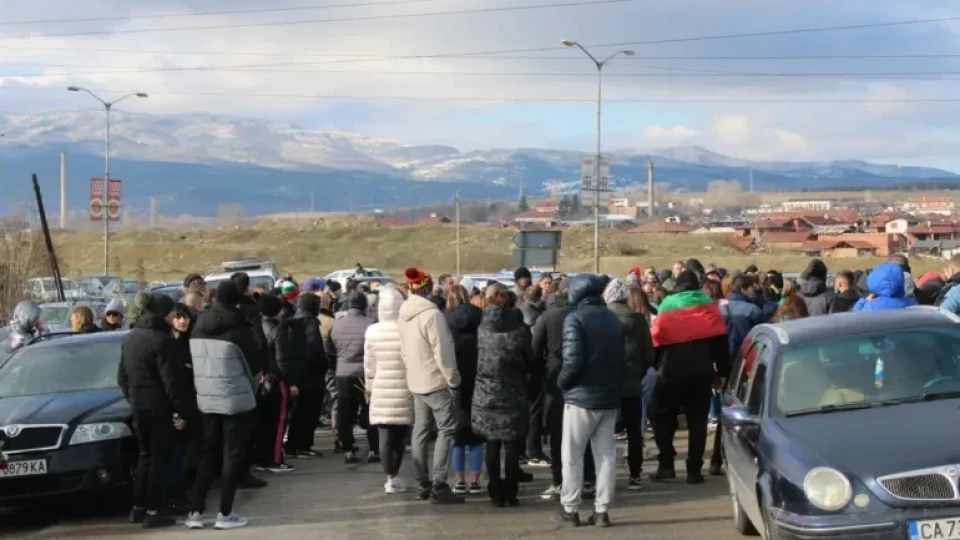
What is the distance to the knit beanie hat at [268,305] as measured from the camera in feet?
41.3

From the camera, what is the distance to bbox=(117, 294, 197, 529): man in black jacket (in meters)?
9.73

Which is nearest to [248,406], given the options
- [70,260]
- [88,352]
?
[88,352]

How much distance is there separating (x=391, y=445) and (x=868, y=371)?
488 cm

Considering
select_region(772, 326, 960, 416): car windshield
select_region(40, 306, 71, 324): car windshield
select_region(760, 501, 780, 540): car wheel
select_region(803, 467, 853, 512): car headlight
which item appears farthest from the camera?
select_region(40, 306, 71, 324): car windshield

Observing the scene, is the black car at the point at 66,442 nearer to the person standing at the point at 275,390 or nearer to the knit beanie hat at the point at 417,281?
the person standing at the point at 275,390

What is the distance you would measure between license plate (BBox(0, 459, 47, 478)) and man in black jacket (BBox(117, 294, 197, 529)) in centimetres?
78

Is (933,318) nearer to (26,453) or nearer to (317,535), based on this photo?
(317,535)

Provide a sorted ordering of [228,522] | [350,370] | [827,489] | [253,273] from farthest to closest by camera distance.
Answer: [253,273], [350,370], [228,522], [827,489]

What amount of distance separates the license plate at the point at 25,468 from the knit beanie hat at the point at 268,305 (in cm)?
310

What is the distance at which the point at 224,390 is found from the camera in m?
9.69

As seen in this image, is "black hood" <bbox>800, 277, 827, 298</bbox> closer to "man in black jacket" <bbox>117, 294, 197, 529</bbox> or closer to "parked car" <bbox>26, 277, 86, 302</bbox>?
"man in black jacket" <bbox>117, 294, 197, 529</bbox>

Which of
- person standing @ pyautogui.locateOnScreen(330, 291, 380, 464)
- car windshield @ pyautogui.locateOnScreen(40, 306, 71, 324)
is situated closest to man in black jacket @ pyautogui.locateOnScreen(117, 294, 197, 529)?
person standing @ pyautogui.locateOnScreen(330, 291, 380, 464)

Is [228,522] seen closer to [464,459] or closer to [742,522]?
[464,459]

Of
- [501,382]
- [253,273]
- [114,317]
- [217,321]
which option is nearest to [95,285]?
[253,273]
